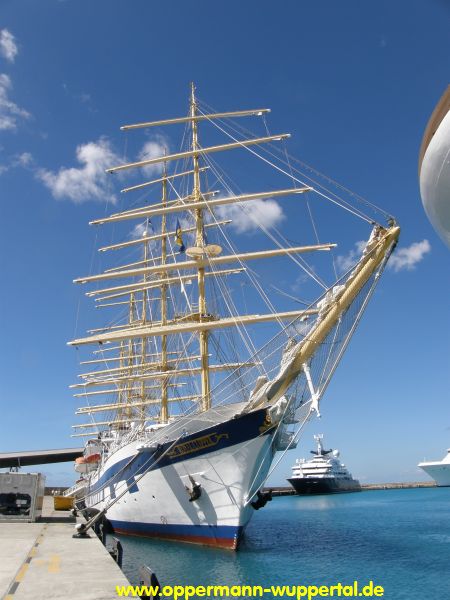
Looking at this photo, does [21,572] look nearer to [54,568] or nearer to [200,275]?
[54,568]

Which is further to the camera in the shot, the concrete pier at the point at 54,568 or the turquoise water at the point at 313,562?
the turquoise water at the point at 313,562

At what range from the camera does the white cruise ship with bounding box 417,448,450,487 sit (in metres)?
100

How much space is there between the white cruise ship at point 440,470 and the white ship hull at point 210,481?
9379 cm

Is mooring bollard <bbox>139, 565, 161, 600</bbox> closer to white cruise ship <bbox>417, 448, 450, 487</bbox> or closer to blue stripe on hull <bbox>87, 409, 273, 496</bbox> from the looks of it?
blue stripe on hull <bbox>87, 409, 273, 496</bbox>

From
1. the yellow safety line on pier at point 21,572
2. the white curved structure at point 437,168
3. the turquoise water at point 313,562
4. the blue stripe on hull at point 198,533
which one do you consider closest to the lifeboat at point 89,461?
the turquoise water at point 313,562

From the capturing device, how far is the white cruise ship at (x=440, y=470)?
100062 millimetres

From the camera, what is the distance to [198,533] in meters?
20.2

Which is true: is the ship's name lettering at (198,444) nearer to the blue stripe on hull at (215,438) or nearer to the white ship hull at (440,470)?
the blue stripe on hull at (215,438)

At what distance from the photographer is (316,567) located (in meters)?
17.6

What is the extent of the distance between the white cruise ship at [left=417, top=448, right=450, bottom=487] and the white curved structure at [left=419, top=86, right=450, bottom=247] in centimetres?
10930

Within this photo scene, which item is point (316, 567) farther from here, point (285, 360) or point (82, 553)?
point (82, 553)

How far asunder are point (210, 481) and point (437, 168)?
17.6 metres

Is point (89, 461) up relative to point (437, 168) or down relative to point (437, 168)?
up

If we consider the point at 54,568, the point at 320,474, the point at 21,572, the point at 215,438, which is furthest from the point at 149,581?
the point at 320,474
